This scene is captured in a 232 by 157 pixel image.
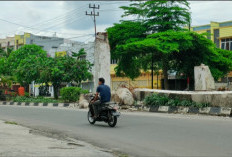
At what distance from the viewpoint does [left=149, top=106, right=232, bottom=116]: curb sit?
1475 centimetres

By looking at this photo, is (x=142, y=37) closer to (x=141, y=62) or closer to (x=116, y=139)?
(x=141, y=62)

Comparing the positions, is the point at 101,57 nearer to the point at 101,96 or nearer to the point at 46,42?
the point at 101,96

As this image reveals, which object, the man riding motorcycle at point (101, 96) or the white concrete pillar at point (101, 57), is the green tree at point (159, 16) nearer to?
the white concrete pillar at point (101, 57)

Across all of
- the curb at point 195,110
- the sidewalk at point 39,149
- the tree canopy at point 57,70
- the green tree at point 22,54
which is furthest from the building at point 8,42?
the sidewalk at point 39,149

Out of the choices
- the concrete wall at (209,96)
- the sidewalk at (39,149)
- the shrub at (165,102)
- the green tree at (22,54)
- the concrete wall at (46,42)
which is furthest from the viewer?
the concrete wall at (46,42)

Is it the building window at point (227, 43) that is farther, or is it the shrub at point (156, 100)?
the building window at point (227, 43)

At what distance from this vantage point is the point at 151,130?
33.3 ft

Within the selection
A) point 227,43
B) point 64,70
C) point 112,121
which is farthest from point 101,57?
point 227,43

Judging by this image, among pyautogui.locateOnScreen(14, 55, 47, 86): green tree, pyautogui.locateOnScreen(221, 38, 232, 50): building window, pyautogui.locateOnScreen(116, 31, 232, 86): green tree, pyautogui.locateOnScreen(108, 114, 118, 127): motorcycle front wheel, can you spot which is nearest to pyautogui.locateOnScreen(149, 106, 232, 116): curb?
pyautogui.locateOnScreen(108, 114, 118, 127): motorcycle front wheel

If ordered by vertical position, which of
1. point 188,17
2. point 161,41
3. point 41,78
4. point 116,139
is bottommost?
point 116,139

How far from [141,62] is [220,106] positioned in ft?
55.3

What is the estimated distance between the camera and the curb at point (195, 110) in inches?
581

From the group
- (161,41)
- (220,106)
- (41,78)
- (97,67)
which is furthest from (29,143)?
(41,78)

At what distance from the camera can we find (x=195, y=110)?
1603 centimetres
